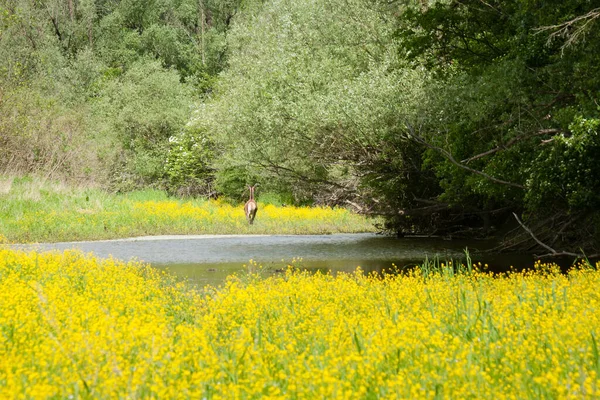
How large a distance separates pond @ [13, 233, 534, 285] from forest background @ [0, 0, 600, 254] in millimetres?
1090

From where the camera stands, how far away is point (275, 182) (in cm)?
3195

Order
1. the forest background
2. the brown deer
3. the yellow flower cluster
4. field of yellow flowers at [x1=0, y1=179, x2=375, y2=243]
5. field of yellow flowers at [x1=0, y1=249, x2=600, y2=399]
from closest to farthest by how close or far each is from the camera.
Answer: field of yellow flowers at [x1=0, y1=249, x2=600, y2=399], the forest background, the yellow flower cluster, field of yellow flowers at [x1=0, y1=179, x2=375, y2=243], the brown deer

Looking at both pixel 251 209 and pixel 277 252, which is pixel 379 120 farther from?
pixel 251 209

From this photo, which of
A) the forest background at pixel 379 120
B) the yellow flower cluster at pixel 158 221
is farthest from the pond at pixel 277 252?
the forest background at pixel 379 120

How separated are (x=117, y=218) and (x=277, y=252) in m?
7.43

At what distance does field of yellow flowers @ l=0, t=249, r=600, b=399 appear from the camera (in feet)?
16.0

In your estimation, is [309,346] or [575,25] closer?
[309,346]

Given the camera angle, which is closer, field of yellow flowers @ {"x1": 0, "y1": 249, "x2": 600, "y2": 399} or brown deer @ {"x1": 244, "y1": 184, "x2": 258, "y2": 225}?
field of yellow flowers @ {"x1": 0, "y1": 249, "x2": 600, "y2": 399}

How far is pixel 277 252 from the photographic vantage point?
69.4 ft

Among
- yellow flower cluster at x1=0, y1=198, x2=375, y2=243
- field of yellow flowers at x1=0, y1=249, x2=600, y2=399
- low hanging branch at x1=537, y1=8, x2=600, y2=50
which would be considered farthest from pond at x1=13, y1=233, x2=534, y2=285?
field of yellow flowers at x1=0, y1=249, x2=600, y2=399

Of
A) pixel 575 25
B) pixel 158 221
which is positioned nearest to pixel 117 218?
pixel 158 221

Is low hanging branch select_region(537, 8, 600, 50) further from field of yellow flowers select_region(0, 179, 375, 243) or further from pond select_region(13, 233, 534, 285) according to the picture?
field of yellow flowers select_region(0, 179, 375, 243)

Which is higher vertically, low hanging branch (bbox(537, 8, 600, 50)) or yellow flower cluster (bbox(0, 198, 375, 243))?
low hanging branch (bbox(537, 8, 600, 50))

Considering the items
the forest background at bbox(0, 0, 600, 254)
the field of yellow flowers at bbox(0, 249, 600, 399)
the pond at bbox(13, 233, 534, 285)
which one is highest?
the forest background at bbox(0, 0, 600, 254)
